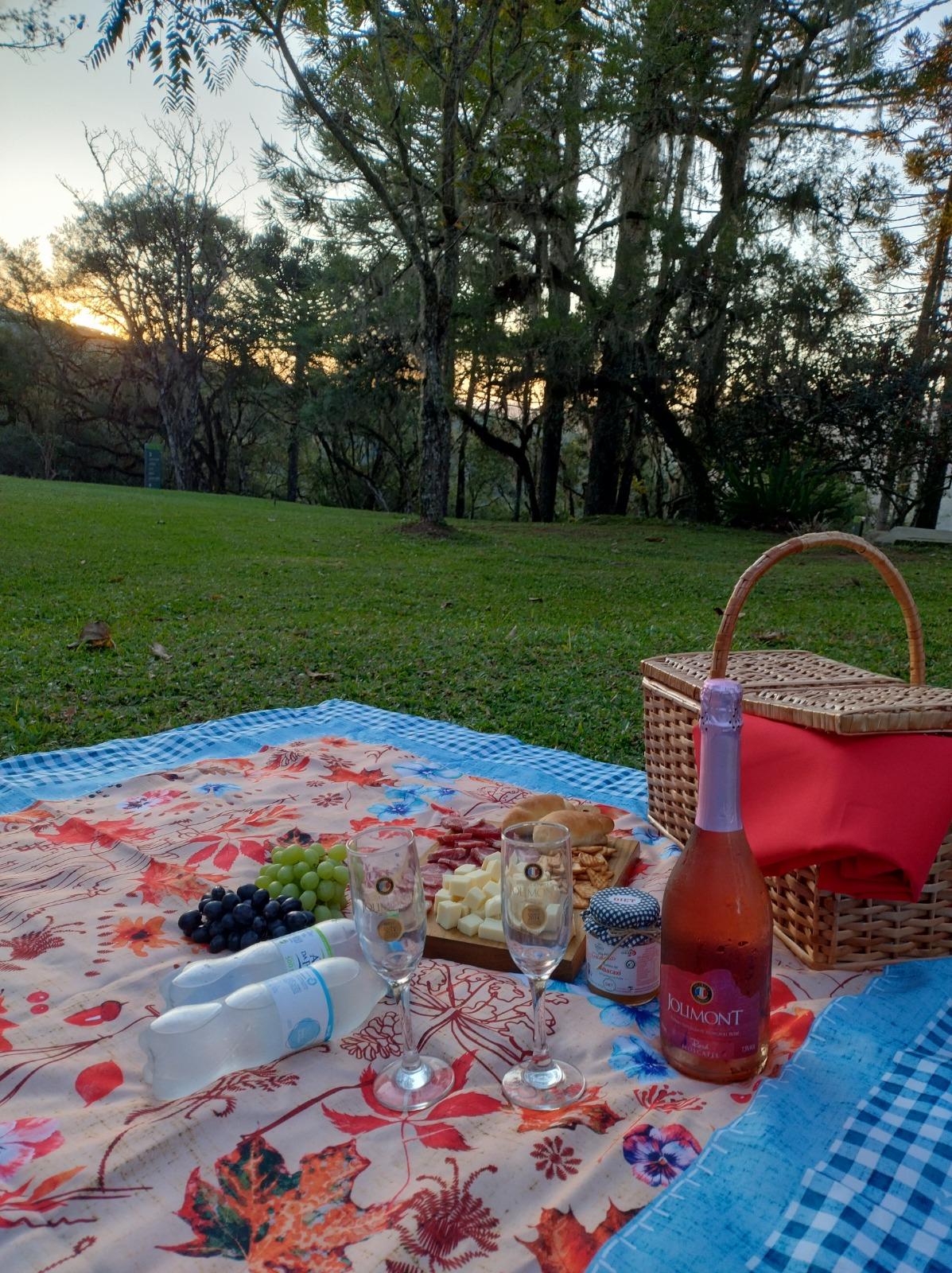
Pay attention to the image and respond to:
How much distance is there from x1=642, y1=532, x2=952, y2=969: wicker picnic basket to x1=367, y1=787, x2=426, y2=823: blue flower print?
781 millimetres

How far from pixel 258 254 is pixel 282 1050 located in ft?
90.2

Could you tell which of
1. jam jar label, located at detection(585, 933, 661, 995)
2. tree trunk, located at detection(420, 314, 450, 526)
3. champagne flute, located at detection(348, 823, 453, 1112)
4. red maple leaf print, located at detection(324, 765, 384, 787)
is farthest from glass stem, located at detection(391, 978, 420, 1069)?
tree trunk, located at detection(420, 314, 450, 526)

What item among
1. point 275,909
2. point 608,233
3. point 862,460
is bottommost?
point 275,909

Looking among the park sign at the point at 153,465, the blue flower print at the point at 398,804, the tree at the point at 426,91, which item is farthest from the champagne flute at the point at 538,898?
the park sign at the point at 153,465

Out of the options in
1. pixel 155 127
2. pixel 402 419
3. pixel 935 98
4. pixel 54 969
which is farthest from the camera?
pixel 402 419

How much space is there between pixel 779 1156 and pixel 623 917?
0.41 meters

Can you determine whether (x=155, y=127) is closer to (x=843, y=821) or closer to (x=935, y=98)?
(x=935, y=98)

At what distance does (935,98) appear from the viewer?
12.6 m

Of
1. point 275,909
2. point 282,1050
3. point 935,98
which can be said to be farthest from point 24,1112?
point 935,98

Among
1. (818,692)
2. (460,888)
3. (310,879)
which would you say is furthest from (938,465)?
(310,879)

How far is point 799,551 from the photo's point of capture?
1.86 metres

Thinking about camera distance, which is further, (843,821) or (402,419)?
(402,419)

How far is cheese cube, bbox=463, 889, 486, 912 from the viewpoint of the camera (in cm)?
169

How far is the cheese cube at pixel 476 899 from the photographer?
1.69 meters
